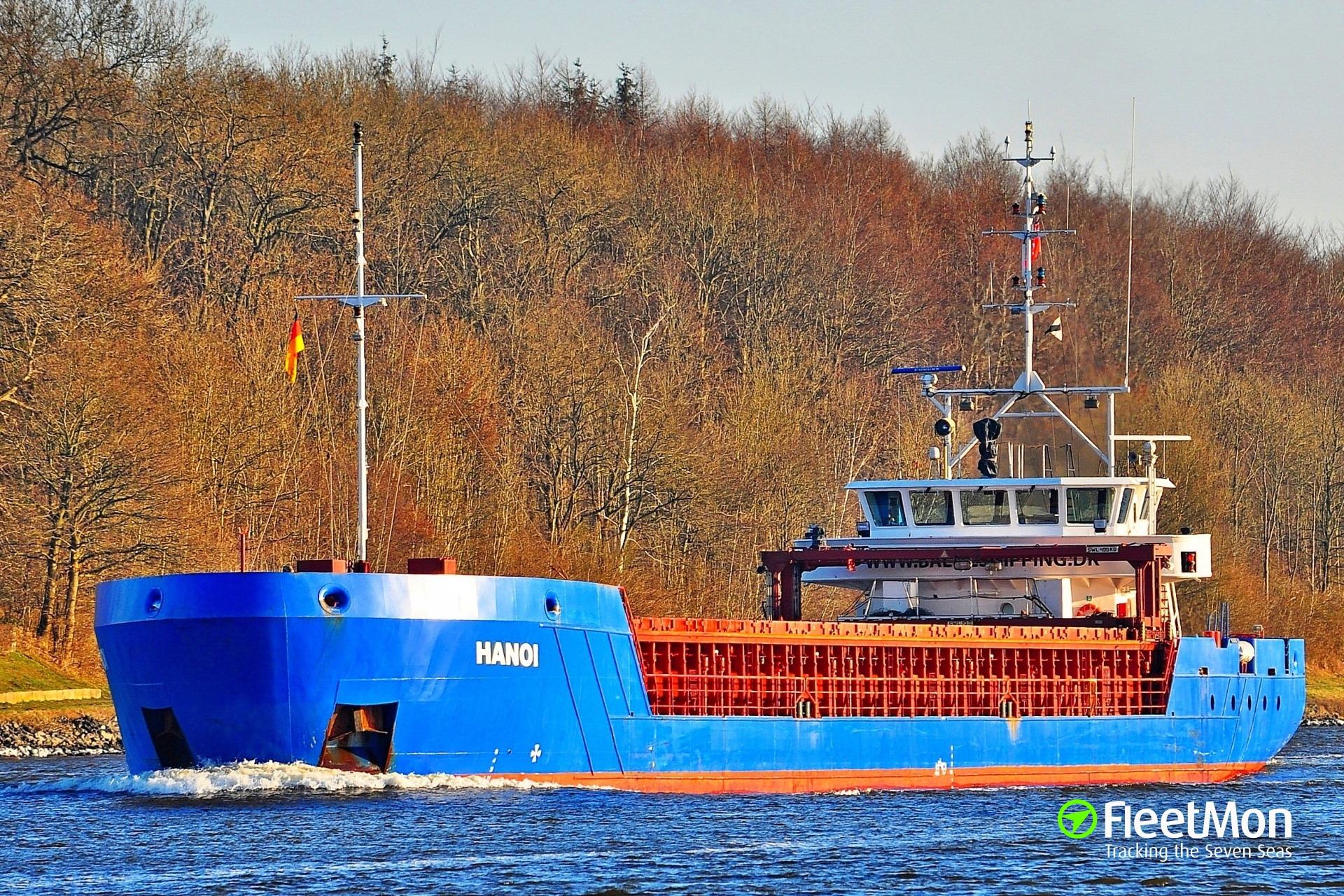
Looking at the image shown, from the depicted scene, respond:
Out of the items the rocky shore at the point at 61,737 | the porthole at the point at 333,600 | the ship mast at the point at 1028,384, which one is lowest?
the rocky shore at the point at 61,737

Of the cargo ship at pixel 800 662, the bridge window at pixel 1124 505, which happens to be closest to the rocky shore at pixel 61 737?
the cargo ship at pixel 800 662

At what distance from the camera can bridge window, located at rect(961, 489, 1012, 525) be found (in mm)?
35719

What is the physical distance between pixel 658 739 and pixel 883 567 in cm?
914

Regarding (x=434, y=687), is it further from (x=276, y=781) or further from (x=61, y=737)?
(x=61, y=737)

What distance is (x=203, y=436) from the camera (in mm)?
45688

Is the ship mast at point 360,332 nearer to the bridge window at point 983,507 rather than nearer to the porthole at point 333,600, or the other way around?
the porthole at point 333,600

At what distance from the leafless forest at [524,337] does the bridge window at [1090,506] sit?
572 centimetres

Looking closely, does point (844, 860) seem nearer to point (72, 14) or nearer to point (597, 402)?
point (597, 402)

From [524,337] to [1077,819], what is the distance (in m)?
32.0

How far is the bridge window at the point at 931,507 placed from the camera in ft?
118

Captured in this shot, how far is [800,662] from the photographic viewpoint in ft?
100

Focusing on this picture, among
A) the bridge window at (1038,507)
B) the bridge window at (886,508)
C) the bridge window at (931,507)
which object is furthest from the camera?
the bridge window at (886,508)

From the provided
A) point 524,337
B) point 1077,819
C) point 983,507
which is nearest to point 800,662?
point 1077,819

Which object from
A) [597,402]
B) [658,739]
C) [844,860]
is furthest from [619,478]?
[844,860]
